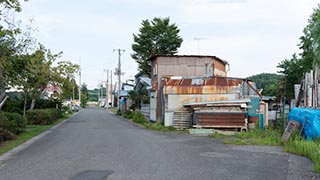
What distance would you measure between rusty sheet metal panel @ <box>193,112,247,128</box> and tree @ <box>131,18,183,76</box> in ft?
100

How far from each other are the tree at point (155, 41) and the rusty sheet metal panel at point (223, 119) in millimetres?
30518

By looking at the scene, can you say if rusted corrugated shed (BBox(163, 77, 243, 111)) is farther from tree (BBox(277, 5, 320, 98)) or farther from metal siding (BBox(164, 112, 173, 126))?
tree (BBox(277, 5, 320, 98))

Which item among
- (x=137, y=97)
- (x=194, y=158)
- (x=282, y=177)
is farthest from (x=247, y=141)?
(x=137, y=97)

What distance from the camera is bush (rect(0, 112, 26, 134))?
19.1 meters

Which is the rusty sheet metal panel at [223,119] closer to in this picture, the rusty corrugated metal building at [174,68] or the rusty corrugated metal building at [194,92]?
the rusty corrugated metal building at [194,92]

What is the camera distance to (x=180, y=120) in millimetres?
25703

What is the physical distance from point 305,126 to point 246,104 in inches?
284

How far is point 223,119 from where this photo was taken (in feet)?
76.6

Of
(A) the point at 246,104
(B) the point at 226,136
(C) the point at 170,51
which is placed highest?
(C) the point at 170,51

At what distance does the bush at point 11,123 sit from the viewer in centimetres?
1911

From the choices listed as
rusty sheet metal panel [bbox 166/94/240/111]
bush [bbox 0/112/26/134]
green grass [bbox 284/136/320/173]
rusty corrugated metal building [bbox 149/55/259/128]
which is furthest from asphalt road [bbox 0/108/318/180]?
rusty sheet metal panel [bbox 166/94/240/111]

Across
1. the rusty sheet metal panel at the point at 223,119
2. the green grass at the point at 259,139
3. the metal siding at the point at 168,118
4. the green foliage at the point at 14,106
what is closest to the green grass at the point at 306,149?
the green grass at the point at 259,139

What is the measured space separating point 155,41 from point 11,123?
36.0m

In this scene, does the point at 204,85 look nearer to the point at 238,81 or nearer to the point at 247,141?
the point at 238,81
